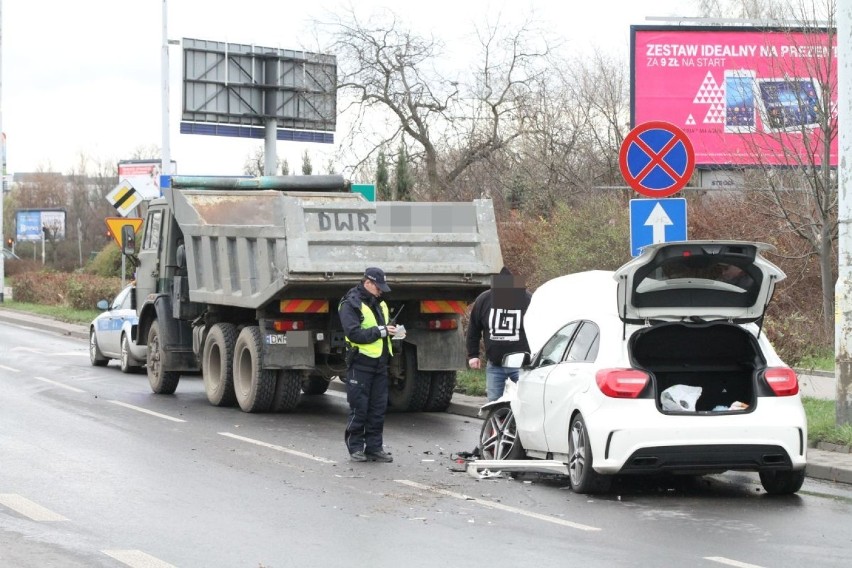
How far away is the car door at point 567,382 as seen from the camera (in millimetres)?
10289

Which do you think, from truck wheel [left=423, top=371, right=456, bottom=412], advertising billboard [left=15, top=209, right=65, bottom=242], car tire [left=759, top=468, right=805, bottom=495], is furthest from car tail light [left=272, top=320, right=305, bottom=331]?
advertising billboard [left=15, top=209, right=65, bottom=242]

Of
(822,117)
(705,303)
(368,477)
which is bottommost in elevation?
(368,477)

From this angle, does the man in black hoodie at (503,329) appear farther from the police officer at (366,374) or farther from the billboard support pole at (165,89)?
the billboard support pole at (165,89)

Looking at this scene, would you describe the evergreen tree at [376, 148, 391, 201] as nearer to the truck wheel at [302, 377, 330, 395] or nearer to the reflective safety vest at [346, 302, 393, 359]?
the truck wheel at [302, 377, 330, 395]

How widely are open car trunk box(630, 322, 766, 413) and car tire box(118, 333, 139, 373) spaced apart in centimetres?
1378

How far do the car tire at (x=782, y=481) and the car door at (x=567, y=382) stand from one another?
153 cm

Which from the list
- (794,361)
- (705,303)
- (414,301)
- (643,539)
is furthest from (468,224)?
(643,539)

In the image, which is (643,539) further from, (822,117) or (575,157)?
Result: (575,157)

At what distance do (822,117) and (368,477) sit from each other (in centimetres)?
1420

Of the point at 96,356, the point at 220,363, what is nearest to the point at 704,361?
the point at 220,363

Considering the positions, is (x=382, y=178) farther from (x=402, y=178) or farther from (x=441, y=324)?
(x=441, y=324)

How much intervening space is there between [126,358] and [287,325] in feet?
25.9

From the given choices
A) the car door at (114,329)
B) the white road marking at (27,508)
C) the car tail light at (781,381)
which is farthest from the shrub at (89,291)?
the car tail light at (781,381)

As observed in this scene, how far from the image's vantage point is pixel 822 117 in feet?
74.9
